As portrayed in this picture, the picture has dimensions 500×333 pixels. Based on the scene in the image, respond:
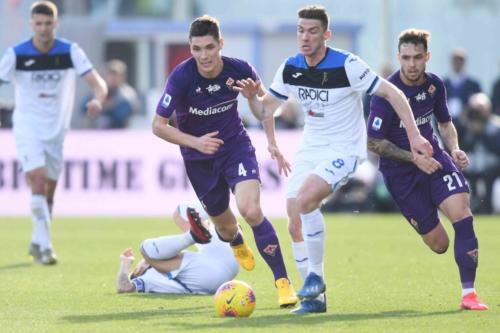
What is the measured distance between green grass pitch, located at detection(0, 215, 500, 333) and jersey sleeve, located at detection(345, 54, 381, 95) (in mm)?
1788

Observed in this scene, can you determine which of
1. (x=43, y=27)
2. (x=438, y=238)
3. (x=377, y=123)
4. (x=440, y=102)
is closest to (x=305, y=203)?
(x=377, y=123)

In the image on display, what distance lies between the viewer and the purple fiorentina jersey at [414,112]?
11906 mm

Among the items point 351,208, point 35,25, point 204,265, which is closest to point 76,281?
point 204,265

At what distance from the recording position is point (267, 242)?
11.7 meters

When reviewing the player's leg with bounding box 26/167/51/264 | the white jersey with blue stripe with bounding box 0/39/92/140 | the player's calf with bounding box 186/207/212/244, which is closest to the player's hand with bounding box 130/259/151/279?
the player's calf with bounding box 186/207/212/244

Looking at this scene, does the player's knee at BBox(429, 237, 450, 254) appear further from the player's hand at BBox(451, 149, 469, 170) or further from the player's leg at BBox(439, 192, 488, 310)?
the player's hand at BBox(451, 149, 469, 170)

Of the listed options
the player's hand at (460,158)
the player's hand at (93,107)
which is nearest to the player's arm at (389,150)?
the player's hand at (460,158)

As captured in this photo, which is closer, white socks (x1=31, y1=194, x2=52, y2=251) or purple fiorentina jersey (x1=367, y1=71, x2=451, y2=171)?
purple fiorentina jersey (x1=367, y1=71, x2=451, y2=171)

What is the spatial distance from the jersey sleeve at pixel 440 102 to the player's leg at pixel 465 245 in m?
0.78

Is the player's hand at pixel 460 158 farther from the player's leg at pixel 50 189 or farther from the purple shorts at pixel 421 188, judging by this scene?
the player's leg at pixel 50 189

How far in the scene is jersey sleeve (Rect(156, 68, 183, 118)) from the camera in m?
11.7

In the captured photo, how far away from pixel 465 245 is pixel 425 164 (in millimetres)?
774

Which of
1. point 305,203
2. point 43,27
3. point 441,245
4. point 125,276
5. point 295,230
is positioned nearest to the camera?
point 305,203

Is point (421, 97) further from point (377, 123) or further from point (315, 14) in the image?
point (315, 14)
